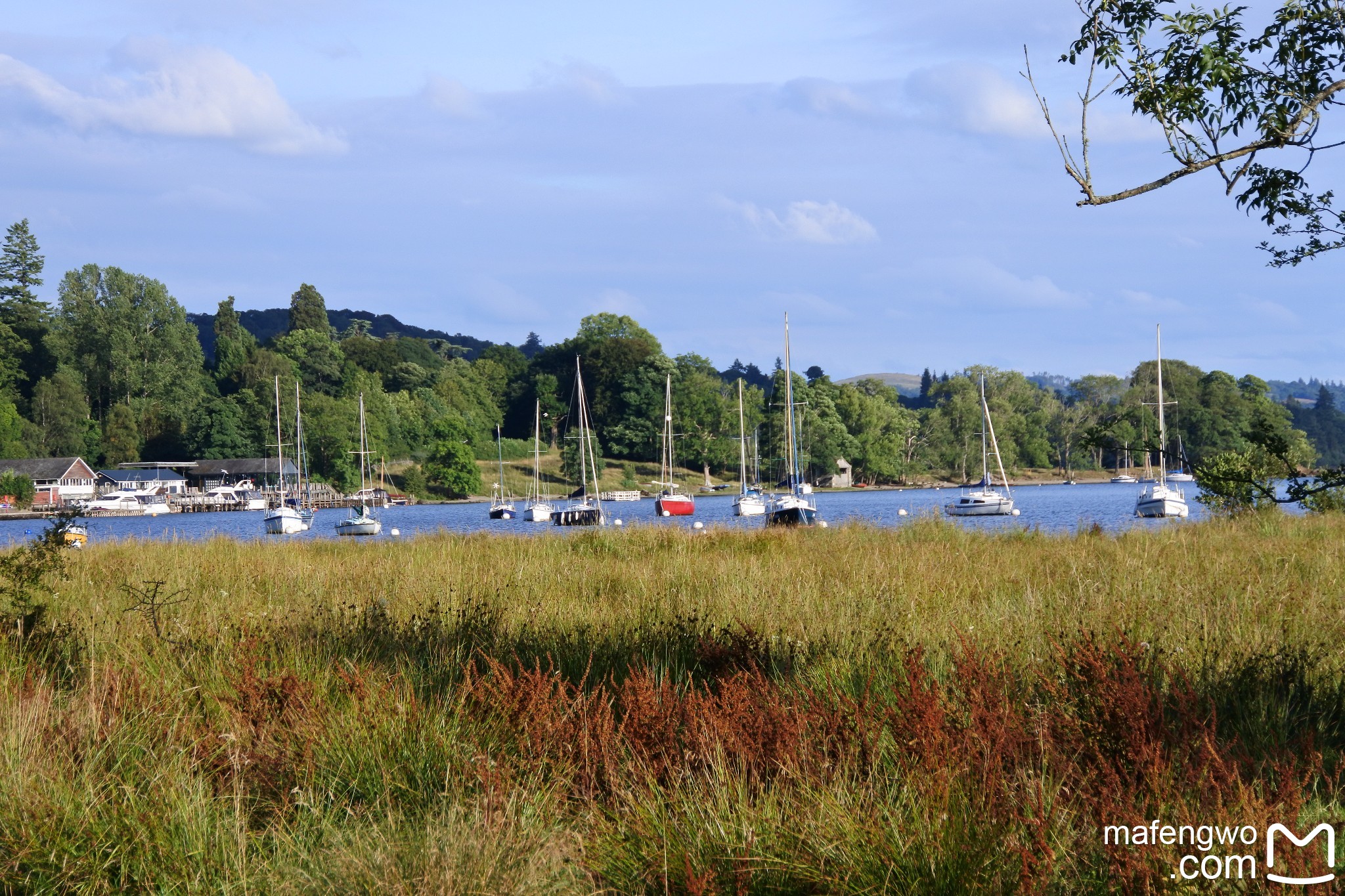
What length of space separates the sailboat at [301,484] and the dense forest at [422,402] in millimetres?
3395

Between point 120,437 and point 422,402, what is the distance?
29.9 metres

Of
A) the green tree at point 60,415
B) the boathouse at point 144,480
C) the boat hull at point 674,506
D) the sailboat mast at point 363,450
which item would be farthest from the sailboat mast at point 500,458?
Answer: the green tree at point 60,415

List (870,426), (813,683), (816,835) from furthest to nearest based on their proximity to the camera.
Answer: (870,426) → (813,683) → (816,835)

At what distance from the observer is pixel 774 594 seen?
8.58 metres

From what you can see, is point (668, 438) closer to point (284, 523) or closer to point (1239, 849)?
point (284, 523)

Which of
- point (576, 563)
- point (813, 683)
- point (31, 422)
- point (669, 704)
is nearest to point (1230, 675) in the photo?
point (813, 683)

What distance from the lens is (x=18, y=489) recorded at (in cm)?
8644

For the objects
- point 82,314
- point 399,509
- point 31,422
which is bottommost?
point 399,509

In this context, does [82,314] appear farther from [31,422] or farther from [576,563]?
[576,563]

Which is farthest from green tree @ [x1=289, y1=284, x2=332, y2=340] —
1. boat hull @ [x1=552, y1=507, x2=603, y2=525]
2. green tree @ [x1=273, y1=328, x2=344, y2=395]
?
boat hull @ [x1=552, y1=507, x2=603, y2=525]

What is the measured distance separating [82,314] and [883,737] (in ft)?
394

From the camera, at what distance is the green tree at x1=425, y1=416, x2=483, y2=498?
103 meters

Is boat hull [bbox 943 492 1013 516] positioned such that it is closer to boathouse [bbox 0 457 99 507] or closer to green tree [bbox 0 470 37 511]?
boathouse [bbox 0 457 99 507]

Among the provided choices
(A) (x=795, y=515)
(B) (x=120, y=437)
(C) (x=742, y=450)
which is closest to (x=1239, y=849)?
(A) (x=795, y=515)
